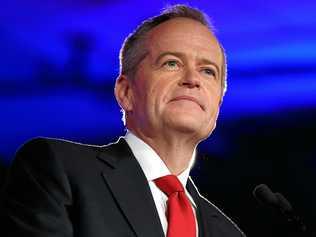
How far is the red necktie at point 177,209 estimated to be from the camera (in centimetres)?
148

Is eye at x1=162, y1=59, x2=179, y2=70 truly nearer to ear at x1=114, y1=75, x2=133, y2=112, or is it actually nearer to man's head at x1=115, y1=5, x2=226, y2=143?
man's head at x1=115, y1=5, x2=226, y2=143

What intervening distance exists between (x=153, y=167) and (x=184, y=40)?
1.18ft

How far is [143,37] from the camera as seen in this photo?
177cm

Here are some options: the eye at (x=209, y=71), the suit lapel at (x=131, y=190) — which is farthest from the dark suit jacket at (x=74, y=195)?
the eye at (x=209, y=71)

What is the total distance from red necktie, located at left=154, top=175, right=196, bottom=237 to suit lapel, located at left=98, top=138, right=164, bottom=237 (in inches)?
2.0

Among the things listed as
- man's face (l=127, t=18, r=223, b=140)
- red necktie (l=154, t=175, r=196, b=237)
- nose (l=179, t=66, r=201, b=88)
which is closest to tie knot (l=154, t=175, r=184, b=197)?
red necktie (l=154, t=175, r=196, b=237)

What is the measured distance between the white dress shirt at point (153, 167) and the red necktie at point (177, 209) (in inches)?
0.5

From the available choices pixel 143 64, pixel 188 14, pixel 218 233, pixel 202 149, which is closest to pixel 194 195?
pixel 218 233

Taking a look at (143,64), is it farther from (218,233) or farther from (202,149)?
(202,149)

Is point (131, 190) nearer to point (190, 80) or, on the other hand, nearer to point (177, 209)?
point (177, 209)

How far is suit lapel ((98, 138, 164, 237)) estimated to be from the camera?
1.40 meters

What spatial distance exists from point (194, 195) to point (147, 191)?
328 mm

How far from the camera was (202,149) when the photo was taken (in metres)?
2.73

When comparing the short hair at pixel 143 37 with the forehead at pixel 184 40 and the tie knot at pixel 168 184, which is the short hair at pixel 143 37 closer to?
the forehead at pixel 184 40
